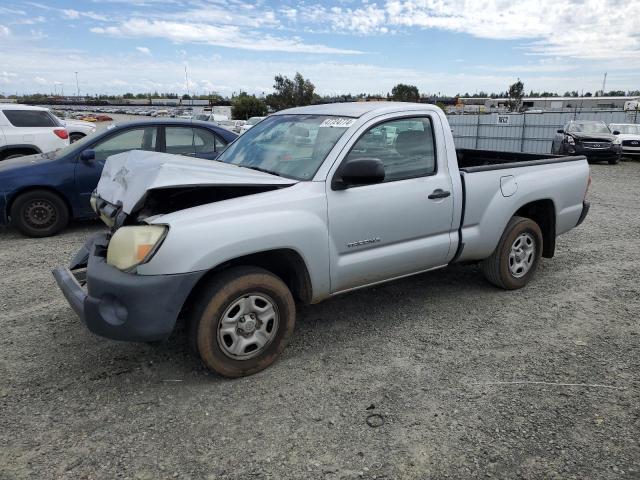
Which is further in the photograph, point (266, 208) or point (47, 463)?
point (266, 208)

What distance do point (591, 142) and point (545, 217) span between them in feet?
46.6

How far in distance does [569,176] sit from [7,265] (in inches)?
243

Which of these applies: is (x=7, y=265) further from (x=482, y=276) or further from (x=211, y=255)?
(x=482, y=276)

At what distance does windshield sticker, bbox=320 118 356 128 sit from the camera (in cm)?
387

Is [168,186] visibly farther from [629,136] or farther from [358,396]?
[629,136]

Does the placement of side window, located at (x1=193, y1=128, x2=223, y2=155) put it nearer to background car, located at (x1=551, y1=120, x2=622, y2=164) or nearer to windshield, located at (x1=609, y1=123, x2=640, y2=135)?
background car, located at (x1=551, y1=120, x2=622, y2=164)

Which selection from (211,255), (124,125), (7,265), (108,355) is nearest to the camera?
(211,255)

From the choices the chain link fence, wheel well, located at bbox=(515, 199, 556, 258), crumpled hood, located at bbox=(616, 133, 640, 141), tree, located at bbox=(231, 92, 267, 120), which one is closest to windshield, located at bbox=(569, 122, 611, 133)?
crumpled hood, located at bbox=(616, 133, 640, 141)

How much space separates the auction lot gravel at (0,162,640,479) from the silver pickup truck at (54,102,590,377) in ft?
1.47

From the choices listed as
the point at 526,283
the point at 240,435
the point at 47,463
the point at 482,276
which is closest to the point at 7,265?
the point at 47,463

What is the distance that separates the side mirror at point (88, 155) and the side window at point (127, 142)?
0.60ft

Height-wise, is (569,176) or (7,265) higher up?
(569,176)

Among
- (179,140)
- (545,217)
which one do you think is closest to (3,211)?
(179,140)

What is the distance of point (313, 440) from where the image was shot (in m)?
2.82
